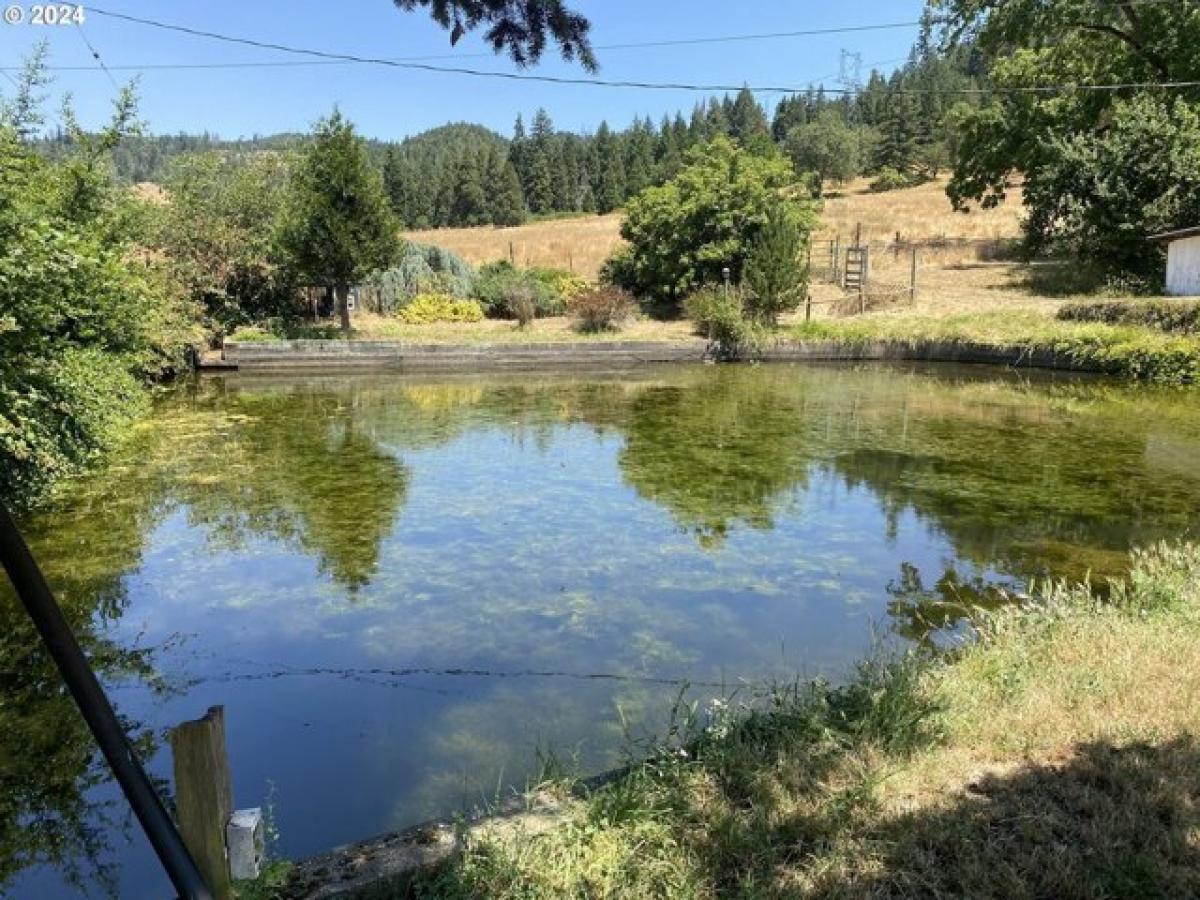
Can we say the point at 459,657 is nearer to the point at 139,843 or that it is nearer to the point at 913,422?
the point at 139,843

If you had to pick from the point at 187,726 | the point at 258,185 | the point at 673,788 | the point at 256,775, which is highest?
the point at 258,185

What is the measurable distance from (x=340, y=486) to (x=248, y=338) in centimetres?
1192

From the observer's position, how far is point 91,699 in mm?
1725

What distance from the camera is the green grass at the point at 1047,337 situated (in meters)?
14.9

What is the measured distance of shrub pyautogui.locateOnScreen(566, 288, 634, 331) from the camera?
2106 centimetres

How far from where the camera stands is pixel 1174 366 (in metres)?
14.8

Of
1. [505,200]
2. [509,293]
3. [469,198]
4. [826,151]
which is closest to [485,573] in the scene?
[509,293]

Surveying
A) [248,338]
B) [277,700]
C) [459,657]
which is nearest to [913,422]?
[459,657]

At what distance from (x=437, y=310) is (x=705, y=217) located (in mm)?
7070

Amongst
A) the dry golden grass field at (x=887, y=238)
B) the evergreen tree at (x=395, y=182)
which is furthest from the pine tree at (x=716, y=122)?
the dry golden grass field at (x=887, y=238)

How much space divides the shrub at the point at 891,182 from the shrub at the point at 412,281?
121 feet

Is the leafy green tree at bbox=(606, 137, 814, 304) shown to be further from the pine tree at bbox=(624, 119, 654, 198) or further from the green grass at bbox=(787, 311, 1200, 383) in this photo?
the pine tree at bbox=(624, 119, 654, 198)

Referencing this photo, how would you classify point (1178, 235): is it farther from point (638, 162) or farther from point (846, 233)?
point (638, 162)

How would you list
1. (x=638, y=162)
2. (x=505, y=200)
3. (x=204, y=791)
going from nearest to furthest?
1. (x=204, y=791)
2. (x=505, y=200)
3. (x=638, y=162)
